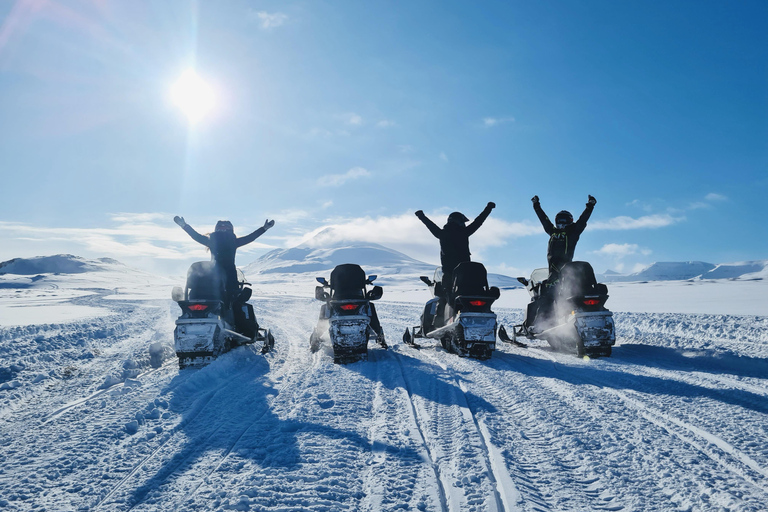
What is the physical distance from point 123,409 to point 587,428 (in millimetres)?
4418

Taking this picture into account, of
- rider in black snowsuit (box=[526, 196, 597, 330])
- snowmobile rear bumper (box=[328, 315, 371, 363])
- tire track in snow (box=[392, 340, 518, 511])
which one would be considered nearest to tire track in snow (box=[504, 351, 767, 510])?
tire track in snow (box=[392, 340, 518, 511])

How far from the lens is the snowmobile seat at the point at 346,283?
7430mm

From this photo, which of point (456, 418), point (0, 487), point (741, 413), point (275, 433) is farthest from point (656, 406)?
point (0, 487)

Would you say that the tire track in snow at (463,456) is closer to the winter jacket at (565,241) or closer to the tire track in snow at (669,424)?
the tire track in snow at (669,424)

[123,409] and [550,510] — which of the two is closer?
[550,510]

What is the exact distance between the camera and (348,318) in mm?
6805

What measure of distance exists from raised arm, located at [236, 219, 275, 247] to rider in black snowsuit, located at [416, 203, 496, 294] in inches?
127

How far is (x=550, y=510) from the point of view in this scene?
84.5 inches

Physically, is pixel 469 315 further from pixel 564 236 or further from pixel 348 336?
pixel 564 236

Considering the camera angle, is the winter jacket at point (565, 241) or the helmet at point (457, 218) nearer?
the winter jacket at point (565, 241)

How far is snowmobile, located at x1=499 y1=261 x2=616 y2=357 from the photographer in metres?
6.90

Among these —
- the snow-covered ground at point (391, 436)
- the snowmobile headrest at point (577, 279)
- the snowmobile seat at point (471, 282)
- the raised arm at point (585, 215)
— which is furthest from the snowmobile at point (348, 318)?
the raised arm at point (585, 215)

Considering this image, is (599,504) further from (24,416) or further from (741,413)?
(24,416)

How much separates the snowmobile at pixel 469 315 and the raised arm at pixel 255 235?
3.96 meters
